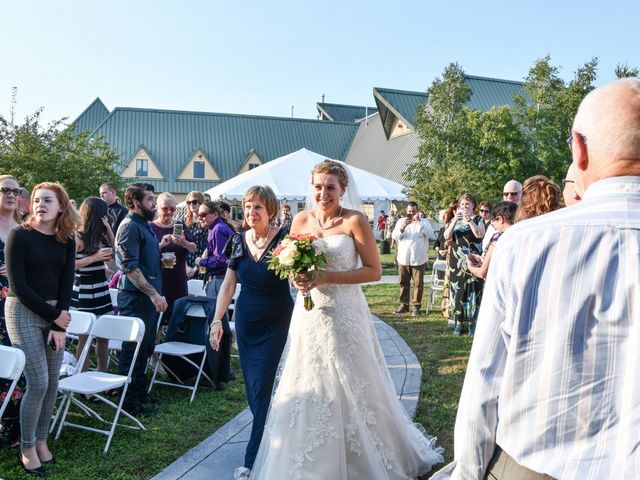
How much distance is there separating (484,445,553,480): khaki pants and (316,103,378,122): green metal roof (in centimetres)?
5574

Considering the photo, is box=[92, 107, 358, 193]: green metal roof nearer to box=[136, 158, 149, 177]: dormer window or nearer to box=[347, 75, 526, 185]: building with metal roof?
box=[136, 158, 149, 177]: dormer window

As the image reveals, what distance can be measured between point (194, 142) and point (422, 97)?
18077mm

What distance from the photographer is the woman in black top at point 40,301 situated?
13.4 ft

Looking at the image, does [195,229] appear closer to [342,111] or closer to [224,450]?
[224,450]

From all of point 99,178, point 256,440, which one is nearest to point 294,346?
point 256,440

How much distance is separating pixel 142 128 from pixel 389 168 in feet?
64.5

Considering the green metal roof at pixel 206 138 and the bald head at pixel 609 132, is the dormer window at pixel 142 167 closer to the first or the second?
the green metal roof at pixel 206 138

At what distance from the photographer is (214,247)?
7703 mm

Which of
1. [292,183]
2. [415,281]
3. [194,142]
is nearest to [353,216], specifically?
[415,281]

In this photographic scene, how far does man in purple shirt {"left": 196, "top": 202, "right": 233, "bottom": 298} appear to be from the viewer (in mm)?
7500

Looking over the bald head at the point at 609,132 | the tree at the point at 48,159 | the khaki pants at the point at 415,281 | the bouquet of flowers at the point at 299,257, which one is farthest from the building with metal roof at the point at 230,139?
the bald head at the point at 609,132

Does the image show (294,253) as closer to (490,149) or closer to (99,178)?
(99,178)

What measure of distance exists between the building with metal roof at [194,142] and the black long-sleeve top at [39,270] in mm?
38732

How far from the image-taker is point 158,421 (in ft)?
17.5
